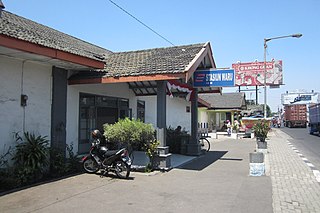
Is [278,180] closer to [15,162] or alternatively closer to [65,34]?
[15,162]

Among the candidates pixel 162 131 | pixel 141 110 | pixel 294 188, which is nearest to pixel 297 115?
pixel 141 110

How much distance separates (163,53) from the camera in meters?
11.7

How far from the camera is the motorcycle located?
8527 millimetres

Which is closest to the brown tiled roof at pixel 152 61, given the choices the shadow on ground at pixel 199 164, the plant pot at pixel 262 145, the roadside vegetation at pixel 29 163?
the roadside vegetation at pixel 29 163

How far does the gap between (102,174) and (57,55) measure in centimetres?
372

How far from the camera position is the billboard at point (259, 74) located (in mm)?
40906

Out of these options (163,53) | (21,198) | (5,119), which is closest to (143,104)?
(163,53)

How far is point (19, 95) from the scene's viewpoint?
28.1ft

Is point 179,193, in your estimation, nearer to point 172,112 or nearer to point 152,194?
point 152,194

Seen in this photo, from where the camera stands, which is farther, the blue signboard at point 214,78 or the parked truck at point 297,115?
the parked truck at point 297,115

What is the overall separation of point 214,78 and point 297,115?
40392 millimetres

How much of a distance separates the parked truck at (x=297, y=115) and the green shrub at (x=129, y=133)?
42.0 meters

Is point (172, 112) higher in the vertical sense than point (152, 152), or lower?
higher

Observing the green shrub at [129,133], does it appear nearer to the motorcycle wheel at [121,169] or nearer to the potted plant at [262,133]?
the motorcycle wheel at [121,169]
